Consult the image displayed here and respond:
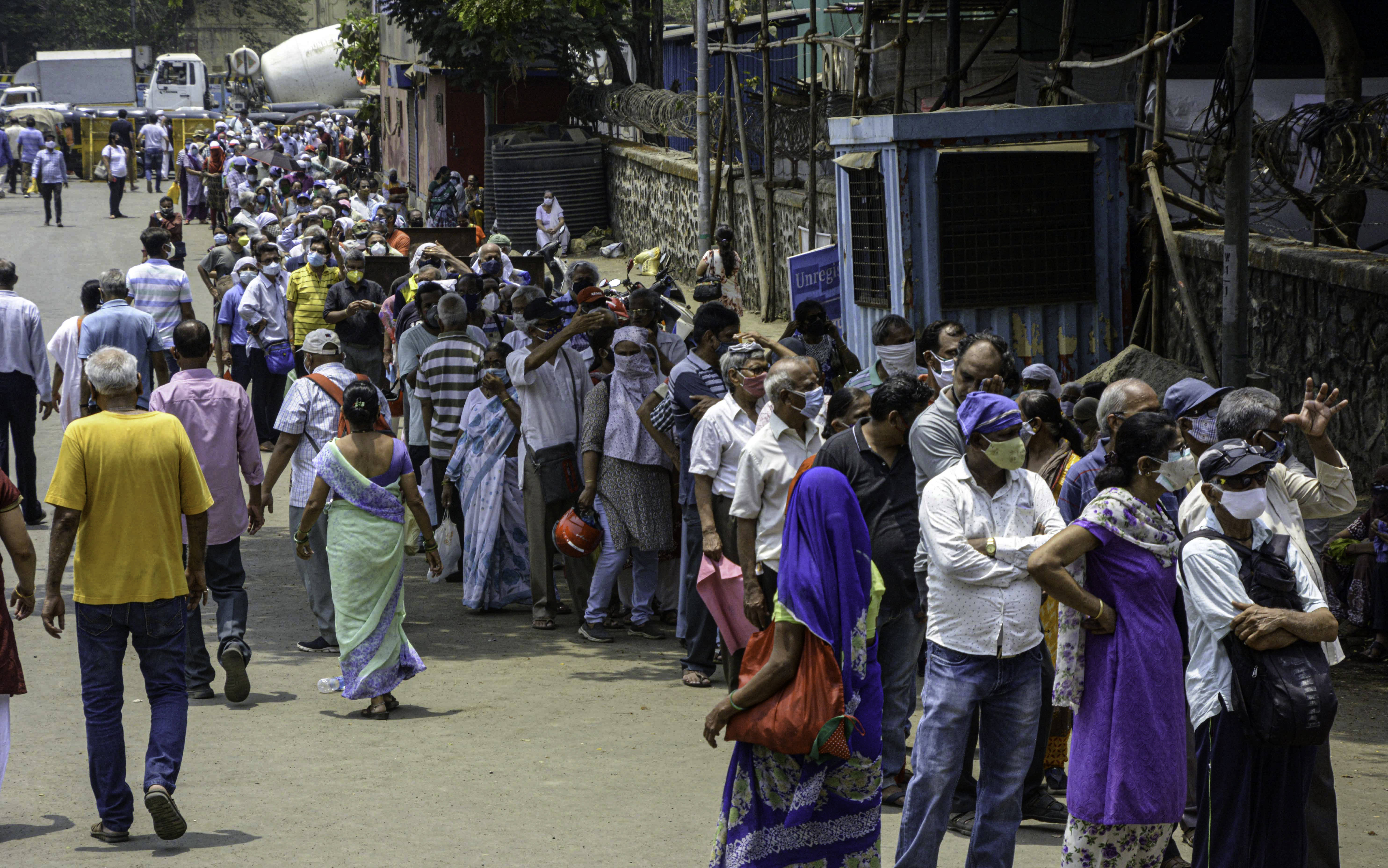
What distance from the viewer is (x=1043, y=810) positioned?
563cm

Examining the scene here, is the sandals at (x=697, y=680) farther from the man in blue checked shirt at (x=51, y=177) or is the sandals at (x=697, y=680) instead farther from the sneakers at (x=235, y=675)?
the man in blue checked shirt at (x=51, y=177)

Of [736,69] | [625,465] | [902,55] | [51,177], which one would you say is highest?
[736,69]

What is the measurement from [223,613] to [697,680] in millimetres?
2394

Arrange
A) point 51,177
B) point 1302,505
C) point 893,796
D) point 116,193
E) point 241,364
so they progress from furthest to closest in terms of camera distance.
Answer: point 116,193, point 51,177, point 241,364, point 893,796, point 1302,505

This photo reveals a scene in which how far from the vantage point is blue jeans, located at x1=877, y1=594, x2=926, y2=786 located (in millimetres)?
5645

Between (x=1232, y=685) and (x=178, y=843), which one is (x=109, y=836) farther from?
(x=1232, y=685)

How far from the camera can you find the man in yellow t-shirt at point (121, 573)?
5473 mm

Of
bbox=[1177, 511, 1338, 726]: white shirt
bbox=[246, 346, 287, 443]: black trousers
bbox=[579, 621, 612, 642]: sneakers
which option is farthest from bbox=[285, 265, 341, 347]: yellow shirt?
bbox=[1177, 511, 1338, 726]: white shirt

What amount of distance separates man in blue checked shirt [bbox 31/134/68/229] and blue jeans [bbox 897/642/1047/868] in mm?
31354

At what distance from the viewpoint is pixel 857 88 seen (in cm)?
1205

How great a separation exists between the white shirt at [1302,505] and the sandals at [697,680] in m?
3.14

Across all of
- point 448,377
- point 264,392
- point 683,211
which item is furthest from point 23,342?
point 683,211

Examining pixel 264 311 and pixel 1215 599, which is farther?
pixel 264 311

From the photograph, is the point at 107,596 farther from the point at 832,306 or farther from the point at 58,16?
the point at 58,16
